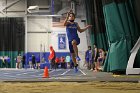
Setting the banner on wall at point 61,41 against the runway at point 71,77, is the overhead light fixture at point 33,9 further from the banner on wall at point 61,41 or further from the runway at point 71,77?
the runway at point 71,77

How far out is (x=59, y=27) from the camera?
29281 millimetres

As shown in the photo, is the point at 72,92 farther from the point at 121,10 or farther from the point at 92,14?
the point at 92,14

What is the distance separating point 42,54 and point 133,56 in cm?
2176

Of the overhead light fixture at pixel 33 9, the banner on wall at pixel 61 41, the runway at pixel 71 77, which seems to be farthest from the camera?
the banner on wall at pixel 61 41

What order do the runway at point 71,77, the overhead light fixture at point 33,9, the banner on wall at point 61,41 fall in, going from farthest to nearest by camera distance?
the banner on wall at point 61,41 → the overhead light fixture at point 33,9 → the runway at point 71,77

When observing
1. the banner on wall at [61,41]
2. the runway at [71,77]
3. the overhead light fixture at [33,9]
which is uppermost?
the overhead light fixture at [33,9]

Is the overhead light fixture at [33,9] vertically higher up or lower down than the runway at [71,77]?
higher up

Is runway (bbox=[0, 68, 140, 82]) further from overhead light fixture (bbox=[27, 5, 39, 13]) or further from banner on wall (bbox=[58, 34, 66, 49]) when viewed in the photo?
banner on wall (bbox=[58, 34, 66, 49])

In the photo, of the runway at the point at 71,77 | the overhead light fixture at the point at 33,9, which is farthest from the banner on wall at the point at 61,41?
the runway at the point at 71,77

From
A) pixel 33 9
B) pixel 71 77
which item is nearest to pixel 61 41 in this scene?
pixel 33 9

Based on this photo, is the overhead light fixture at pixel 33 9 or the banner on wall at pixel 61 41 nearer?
the overhead light fixture at pixel 33 9

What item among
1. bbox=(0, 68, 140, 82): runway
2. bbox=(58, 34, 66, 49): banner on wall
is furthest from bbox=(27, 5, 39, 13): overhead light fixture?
bbox=(0, 68, 140, 82): runway

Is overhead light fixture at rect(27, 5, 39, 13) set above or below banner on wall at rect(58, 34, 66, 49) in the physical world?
above

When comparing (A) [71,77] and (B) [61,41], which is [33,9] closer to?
(B) [61,41]
